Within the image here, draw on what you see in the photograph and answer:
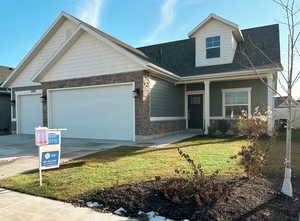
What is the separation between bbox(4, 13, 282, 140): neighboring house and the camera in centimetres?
1016

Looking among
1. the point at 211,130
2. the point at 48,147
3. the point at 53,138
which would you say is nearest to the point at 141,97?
the point at 211,130

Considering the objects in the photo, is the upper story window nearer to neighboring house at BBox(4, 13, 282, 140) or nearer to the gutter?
neighboring house at BBox(4, 13, 282, 140)

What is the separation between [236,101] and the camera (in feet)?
39.5

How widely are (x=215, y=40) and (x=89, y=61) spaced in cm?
761

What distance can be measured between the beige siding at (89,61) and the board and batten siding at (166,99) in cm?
163

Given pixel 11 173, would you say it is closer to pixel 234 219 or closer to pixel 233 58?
pixel 234 219

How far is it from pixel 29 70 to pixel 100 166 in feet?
41.6

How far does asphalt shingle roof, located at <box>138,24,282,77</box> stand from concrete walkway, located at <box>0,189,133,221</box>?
372 inches

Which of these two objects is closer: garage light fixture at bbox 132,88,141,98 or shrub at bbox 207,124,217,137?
garage light fixture at bbox 132,88,141,98

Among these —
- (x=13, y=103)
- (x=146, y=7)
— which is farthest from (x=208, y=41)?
(x=13, y=103)

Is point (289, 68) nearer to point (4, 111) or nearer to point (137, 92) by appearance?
point (137, 92)

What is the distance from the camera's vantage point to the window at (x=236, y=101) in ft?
38.7

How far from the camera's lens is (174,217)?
281 cm

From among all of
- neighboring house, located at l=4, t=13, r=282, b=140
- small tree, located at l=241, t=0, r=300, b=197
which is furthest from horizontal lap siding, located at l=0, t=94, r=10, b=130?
small tree, located at l=241, t=0, r=300, b=197
